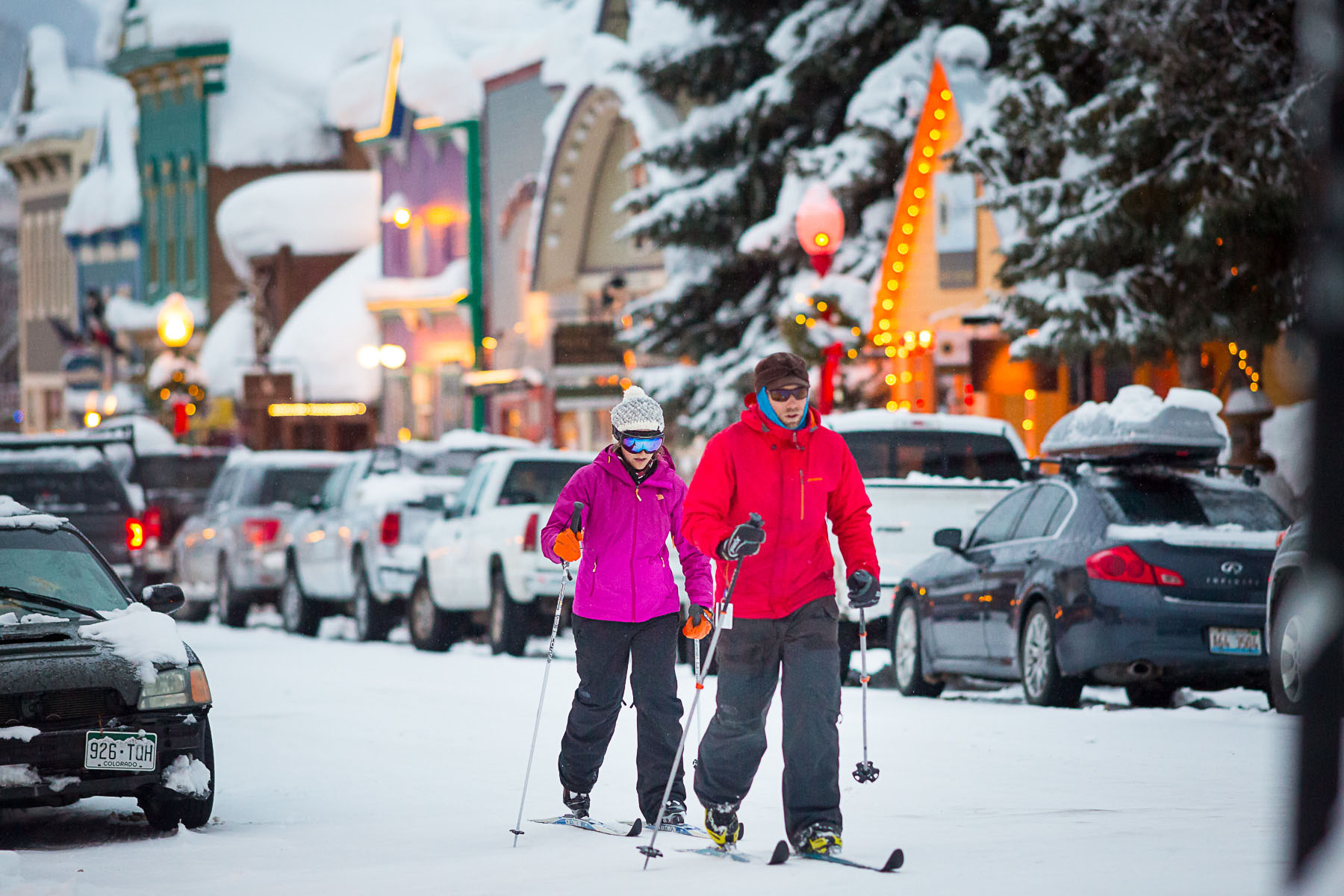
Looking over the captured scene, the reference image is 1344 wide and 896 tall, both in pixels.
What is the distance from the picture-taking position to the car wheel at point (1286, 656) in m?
11.3

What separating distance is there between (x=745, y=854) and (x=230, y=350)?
61.0 m

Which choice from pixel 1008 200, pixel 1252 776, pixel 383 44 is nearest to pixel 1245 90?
pixel 1008 200

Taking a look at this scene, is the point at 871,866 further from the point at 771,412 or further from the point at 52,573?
the point at 52,573

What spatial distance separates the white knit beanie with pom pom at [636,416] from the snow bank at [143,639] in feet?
6.29

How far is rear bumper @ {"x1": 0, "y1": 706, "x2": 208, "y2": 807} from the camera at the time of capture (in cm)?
794

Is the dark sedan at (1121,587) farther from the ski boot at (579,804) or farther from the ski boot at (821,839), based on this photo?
the ski boot at (821,839)

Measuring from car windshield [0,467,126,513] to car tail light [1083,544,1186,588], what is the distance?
36.3 feet

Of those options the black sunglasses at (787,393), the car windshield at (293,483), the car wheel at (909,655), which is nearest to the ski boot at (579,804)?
the black sunglasses at (787,393)

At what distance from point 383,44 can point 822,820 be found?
57914mm

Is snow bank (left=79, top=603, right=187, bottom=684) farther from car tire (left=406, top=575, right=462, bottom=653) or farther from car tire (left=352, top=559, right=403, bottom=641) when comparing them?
car tire (left=352, top=559, right=403, bottom=641)

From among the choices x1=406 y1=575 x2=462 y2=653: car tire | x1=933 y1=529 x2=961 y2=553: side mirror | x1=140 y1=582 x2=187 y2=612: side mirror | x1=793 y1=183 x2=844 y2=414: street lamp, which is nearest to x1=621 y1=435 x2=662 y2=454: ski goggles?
x1=140 y1=582 x2=187 y2=612: side mirror

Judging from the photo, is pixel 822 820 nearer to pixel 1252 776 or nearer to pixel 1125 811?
pixel 1125 811

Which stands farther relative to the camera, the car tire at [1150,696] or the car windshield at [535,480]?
the car windshield at [535,480]

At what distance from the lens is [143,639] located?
8.55m
